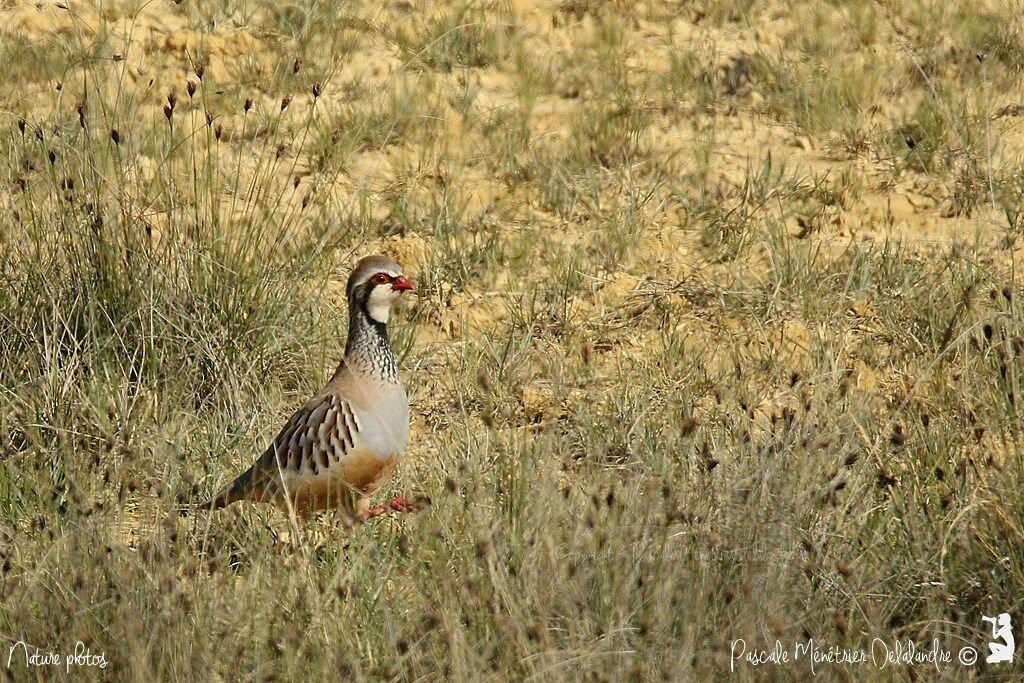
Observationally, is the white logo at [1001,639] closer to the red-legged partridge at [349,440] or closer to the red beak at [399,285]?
the red-legged partridge at [349,440]

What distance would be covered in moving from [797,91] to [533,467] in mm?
4315

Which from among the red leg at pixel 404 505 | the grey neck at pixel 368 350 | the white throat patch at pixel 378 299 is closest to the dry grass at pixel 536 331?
the red leg at pixel 404 505

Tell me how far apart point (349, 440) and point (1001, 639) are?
6.47 ft

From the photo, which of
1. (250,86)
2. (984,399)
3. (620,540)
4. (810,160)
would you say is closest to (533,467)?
(620,540)

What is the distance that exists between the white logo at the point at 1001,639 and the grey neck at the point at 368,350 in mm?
2004

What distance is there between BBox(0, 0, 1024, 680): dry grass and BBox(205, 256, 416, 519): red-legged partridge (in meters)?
0.13

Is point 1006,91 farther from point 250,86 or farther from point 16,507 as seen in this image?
point 16,507

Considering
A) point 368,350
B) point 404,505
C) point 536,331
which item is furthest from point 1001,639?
point 536,331

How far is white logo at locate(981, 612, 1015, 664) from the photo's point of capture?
→ 12.6 ft

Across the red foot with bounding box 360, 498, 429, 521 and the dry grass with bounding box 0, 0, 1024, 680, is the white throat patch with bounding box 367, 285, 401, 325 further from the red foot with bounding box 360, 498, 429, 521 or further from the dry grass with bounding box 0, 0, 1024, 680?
the red foot with bounding box 360, 498, 429, 521

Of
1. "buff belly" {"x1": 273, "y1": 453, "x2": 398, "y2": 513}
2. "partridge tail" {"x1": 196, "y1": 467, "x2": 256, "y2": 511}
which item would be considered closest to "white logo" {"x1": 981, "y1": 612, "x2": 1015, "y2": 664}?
"buff belly" {"x1": 273, "y1": 453, "x2": 398, "y2": 513}

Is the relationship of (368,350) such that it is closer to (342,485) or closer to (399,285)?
(399,285)

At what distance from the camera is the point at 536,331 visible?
6.41m

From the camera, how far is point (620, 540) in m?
3.86
